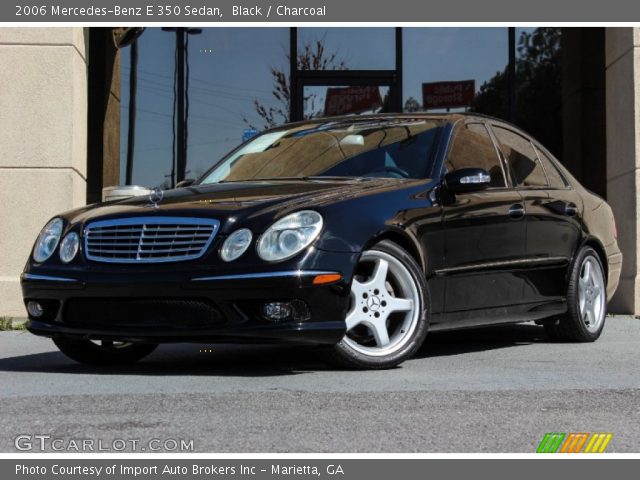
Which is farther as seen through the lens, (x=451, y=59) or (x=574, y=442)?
(x=451, y=59)

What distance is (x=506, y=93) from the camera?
15094 millimetres

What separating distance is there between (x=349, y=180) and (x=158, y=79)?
8.79 m

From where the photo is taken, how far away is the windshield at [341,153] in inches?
275

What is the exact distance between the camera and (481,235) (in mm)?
7039

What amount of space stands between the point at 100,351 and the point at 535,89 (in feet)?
30.6

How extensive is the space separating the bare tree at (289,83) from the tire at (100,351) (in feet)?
26.5

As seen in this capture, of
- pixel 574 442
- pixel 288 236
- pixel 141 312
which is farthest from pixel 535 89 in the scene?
pixel 574 442

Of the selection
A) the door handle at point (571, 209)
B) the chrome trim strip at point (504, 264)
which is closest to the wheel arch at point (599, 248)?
the door handle at point (571, 209)

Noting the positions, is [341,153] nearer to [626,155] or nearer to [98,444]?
[98,444]

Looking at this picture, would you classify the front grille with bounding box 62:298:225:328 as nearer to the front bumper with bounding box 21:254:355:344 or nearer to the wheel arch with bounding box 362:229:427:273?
the front bumper with bounding box 21:254:355:344

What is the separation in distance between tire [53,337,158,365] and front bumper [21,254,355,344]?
59cm

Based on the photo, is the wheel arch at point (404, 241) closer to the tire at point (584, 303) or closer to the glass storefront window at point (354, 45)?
the tire at point (584, 303)

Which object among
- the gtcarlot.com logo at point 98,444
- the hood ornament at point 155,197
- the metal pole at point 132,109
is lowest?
the gtcarlot.com logo at point 98,444
